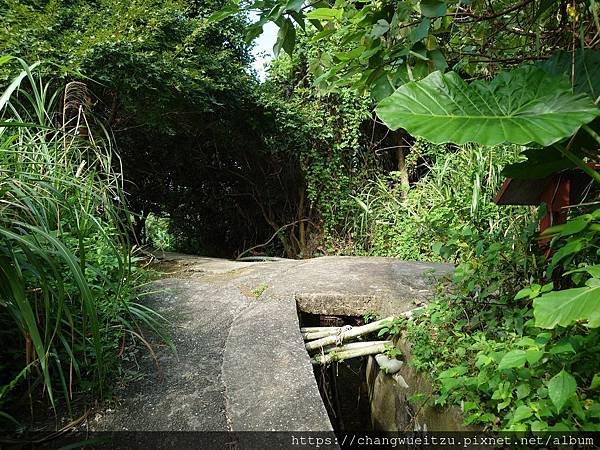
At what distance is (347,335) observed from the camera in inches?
78.8

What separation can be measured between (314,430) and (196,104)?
3.48 meters

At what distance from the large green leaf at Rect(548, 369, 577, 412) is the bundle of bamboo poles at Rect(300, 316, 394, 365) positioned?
3.43 ft

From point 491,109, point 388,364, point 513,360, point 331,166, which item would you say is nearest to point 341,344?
point 388,364

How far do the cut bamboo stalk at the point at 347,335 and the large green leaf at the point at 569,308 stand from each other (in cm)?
117

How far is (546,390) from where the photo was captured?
95 cm

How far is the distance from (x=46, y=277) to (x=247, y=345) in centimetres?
90

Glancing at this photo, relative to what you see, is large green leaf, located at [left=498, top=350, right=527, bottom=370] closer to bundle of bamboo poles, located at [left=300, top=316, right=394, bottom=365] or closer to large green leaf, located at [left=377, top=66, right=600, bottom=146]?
large green leaf, located at [left=377, top=66, right=600, bottom=146]

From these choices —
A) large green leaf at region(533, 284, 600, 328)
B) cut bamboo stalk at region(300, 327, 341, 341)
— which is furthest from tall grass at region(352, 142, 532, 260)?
large green leaf at region(533, 284, 600, 328)

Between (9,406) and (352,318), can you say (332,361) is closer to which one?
(352,318)

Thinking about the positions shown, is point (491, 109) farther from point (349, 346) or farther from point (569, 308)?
point (349, 346)

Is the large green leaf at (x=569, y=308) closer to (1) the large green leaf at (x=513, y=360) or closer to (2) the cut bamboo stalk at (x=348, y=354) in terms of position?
(1) the large green leaf at (x=513, y=360)

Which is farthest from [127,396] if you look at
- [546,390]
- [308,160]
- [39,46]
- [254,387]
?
[308,160]

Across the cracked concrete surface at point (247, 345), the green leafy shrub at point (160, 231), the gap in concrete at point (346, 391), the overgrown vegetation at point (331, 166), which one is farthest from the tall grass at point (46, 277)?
the green leafy shrub at point (160, 231)

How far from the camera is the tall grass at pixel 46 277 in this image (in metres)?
0.93
